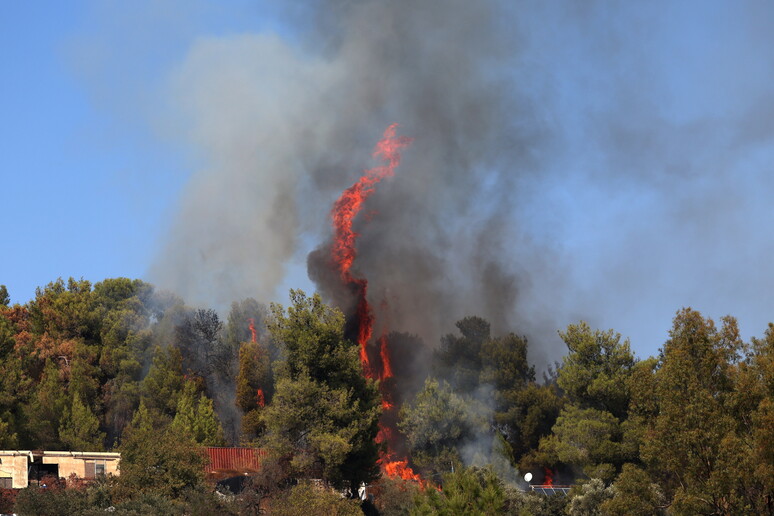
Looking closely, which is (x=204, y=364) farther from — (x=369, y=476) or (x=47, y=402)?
(x=369, y=476)

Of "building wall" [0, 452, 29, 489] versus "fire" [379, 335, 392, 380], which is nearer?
"building wall" [0, 452, 29, 489]

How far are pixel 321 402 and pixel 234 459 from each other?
17589mm

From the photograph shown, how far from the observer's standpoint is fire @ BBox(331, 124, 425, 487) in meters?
82.5

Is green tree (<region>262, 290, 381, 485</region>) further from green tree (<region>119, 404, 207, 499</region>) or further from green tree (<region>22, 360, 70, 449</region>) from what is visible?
green tree (<region>22, 360, 70, 449</region>)

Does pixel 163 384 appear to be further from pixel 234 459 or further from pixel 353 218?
pixel 353 218

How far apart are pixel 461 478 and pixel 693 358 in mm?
11491

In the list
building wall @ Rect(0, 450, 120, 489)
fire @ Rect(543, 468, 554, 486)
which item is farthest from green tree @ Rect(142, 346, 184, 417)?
fire @ Rect(543, 468, 554, 486)

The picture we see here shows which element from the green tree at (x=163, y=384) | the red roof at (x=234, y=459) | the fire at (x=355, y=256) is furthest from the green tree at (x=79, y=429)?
the fire at (x=355, y=256)

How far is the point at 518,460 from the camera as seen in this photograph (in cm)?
7881

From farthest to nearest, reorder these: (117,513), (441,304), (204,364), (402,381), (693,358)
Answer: (204,364), (441,304), (402,381), (117,513), (693,358)

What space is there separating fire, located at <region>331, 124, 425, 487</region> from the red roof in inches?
517

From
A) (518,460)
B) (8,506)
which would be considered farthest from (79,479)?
(518,460)

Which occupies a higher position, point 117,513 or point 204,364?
point 204,364

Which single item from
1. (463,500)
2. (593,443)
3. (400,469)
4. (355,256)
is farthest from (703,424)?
(355,256)
